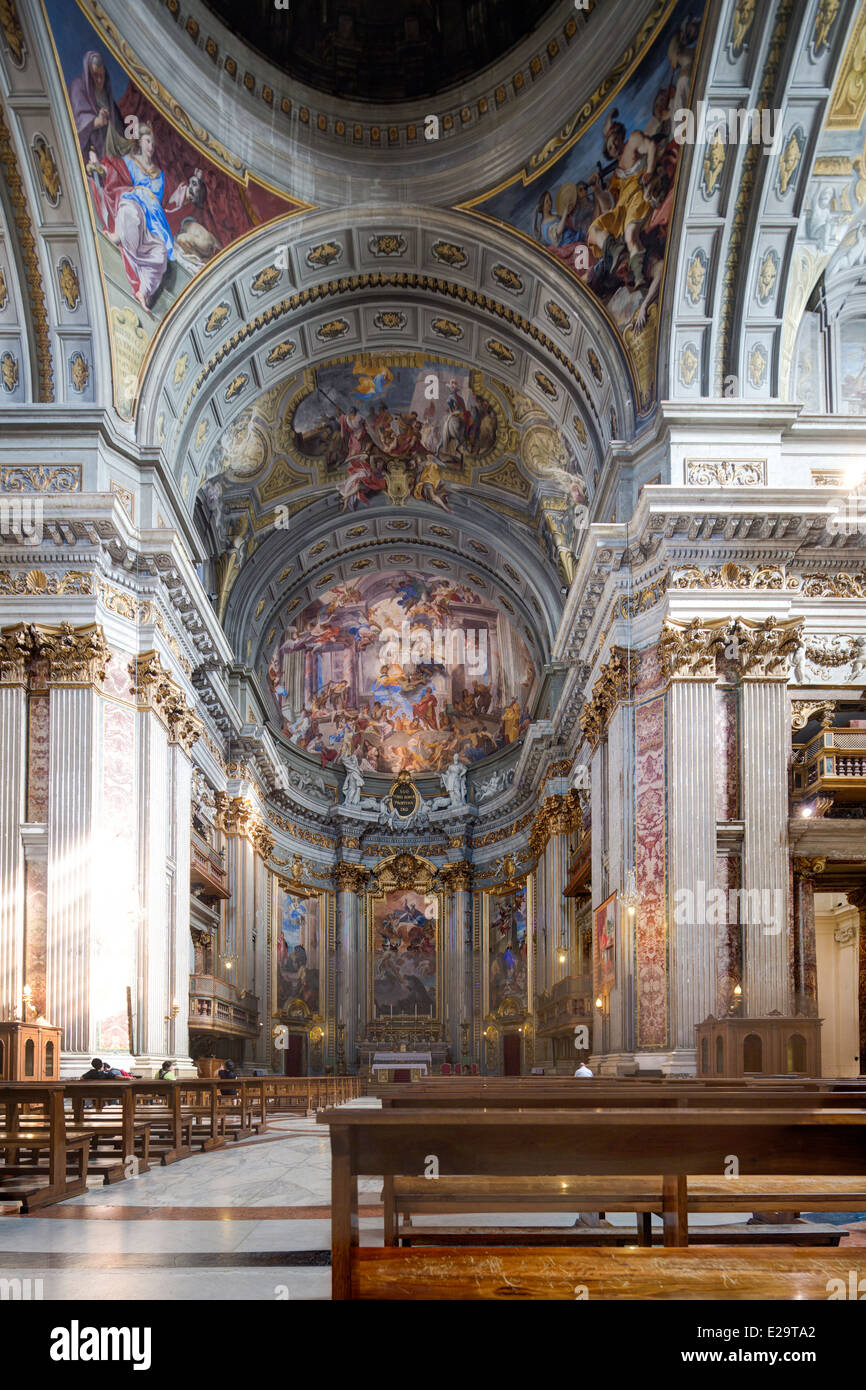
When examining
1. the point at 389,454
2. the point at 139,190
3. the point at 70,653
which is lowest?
the point at 70,653

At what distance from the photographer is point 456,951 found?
35.1 metres

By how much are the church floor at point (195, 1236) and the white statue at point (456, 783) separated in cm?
2676

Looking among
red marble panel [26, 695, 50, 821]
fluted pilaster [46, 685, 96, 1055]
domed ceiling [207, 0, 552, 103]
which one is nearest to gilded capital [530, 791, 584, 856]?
fluted pilaster [46, 685, 96, 1055]

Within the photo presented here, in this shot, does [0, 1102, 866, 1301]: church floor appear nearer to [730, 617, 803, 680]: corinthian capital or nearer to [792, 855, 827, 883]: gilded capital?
[792, 855, 827, 883]: gilded capital

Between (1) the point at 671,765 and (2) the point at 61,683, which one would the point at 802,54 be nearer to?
(1) the point at 671,765

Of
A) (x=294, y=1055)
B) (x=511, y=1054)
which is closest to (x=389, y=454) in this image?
(x=511, y=1054)

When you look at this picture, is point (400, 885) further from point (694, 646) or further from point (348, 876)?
point (694, 646)

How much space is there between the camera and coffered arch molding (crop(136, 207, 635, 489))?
765 inches

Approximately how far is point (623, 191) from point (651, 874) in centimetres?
1040

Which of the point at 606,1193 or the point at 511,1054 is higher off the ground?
the point at 606,1193

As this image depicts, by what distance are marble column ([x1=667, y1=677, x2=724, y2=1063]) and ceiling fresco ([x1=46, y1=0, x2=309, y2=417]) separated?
9687 millimetres

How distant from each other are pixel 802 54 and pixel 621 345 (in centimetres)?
477

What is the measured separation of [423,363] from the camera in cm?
2461
